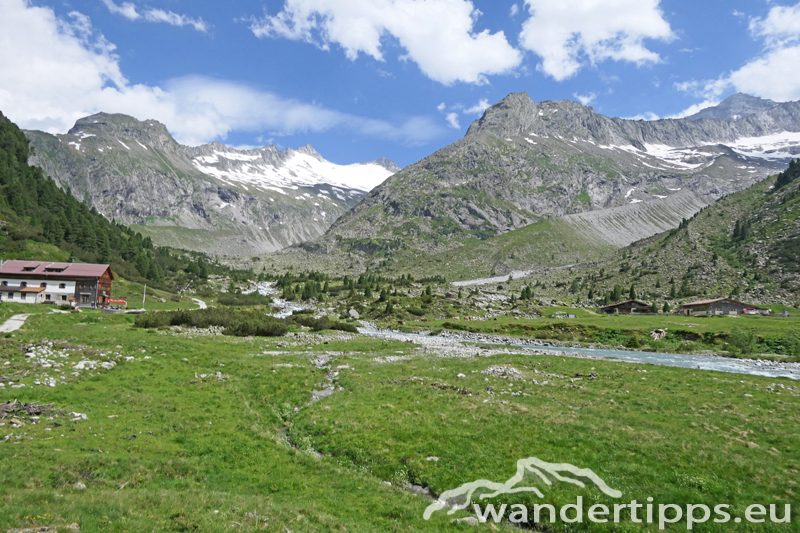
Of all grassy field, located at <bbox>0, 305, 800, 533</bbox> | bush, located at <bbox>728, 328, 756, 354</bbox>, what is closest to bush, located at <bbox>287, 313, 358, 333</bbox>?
grassy field, located at <bbox>0, 305, 800, 533</bbox>

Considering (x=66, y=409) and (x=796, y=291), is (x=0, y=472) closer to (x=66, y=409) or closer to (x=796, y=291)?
(x=66, y=409)

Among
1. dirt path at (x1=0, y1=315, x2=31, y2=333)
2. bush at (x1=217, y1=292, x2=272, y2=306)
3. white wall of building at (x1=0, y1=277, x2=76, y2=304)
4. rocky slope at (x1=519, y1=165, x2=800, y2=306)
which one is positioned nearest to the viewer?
dirt path at (x1=0, y1=315, x2=31, y2=333)

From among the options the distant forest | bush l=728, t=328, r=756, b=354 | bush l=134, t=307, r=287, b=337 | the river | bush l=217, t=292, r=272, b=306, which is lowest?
bush l=217, t=292, r=272, b=306

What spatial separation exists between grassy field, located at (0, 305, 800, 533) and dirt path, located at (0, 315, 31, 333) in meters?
7.06

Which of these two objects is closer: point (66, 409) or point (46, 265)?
point (66, 409)

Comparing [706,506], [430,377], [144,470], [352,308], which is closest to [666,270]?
[352,308]

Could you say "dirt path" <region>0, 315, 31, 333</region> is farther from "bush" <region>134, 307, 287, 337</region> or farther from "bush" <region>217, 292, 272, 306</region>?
"bush" <region>217, 292, 272, 306</region>

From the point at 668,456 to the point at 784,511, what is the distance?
14.1 ft

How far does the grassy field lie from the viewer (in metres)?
13.2

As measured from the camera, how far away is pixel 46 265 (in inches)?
3209

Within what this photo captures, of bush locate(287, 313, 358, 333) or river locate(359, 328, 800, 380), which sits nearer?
river locate(359, 328, 800, 380)

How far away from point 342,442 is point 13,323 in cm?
4732

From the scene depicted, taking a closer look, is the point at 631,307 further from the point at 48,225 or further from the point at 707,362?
the point at 48,225

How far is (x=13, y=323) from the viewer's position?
43.8 meters
